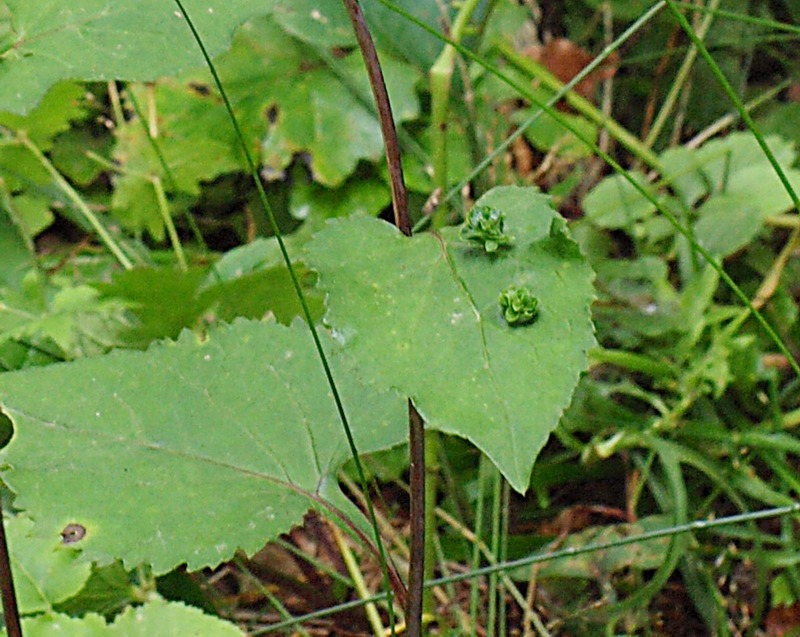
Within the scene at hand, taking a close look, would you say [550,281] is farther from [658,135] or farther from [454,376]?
[658,135]

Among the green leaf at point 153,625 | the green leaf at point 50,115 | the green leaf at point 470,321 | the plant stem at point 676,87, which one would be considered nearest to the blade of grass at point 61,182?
the green leaf at point 50,115

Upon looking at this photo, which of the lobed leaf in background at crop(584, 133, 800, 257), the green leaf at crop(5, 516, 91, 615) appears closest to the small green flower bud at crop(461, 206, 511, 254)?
the green leaf at crop(5, 516, 91, 615)

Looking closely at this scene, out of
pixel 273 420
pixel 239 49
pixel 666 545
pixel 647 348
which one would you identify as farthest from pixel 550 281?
pixel 239 49

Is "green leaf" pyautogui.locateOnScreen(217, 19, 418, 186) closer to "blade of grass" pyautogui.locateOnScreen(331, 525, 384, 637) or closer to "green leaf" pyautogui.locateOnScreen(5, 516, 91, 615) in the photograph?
"blade of grass" pyautogui.locateOnScreen(331, 525, 384, 637)

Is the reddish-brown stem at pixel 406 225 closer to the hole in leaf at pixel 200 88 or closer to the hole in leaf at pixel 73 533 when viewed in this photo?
the hole in leaf at pixel 73 533

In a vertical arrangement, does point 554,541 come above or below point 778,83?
below

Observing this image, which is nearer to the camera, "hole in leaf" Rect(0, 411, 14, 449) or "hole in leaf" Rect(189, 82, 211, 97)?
"hole in leaf" Rect(0, 411, 14, 449)
